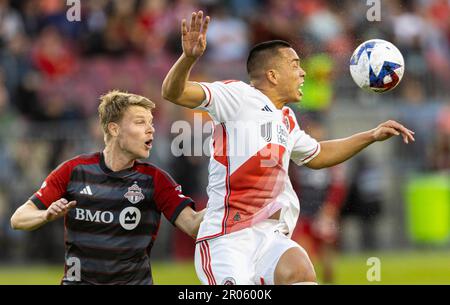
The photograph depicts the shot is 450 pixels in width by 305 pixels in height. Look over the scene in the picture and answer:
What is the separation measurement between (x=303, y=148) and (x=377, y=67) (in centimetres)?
87

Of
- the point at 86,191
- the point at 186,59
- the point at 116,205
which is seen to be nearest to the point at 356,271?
the point at 116,205

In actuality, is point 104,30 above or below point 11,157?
above

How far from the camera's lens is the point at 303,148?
8.41 metres

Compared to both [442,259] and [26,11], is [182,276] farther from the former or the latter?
[26,11]

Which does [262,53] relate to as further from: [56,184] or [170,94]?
[56,184]

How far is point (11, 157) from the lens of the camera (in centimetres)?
1725

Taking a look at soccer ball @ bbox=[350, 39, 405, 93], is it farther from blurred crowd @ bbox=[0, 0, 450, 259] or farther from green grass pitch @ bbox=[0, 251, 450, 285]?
blurred crowd @ bbox=[0, 0, 450, 259]

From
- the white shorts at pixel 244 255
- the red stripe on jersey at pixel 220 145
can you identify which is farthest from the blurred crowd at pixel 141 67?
the white shorts at pixel 244 255

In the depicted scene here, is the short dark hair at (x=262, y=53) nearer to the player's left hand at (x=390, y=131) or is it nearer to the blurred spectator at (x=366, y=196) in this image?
the player's left hand at (x=390, y=131)

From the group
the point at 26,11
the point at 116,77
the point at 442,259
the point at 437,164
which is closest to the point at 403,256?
the point at 442,259

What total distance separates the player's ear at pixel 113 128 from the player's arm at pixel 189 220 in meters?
0.82

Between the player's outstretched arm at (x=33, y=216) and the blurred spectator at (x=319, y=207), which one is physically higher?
the blurred spectator at (x=319, y=207)

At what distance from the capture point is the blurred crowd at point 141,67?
675 inches
